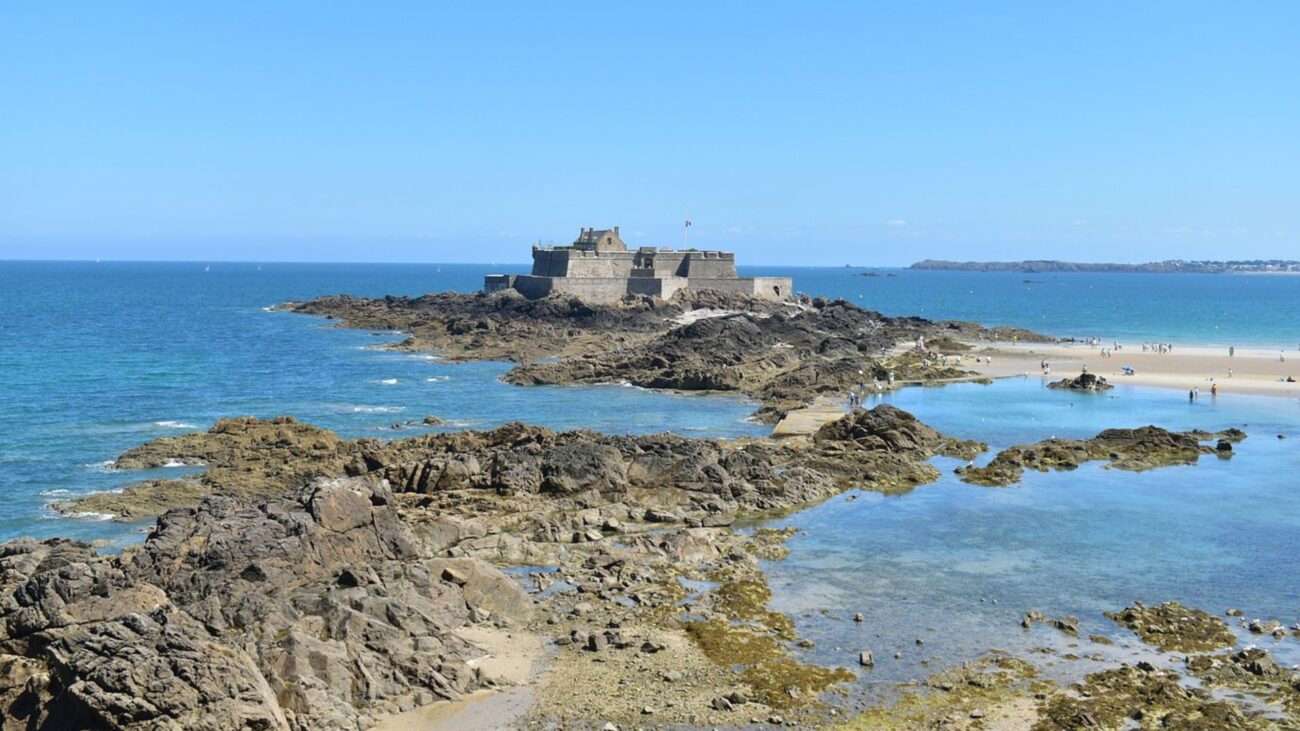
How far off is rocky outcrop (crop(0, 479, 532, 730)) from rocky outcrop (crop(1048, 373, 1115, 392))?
126ft

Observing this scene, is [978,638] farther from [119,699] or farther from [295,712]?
[119,699]

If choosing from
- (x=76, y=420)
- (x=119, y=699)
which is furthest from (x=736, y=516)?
(x=76, y=420)

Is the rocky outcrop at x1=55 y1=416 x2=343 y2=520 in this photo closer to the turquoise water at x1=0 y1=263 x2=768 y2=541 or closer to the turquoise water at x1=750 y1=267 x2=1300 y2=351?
the turquoise water at x1=0 y1=263 x2=768 y2=541

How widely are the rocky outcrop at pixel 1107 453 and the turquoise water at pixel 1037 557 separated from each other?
67 centimetres

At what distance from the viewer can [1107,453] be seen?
35438 mm

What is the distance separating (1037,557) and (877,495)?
21.6 ft

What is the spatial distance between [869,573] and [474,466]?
11.2 meters

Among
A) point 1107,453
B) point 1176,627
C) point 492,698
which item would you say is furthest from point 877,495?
point 492,698

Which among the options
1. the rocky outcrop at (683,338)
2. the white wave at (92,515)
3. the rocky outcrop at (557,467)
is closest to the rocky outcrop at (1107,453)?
the rocky outcrop at (557,467)

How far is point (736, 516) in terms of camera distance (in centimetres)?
2747

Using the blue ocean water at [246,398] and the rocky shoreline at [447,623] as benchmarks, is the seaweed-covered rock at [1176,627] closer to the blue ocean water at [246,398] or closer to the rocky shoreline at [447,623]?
the rocky shoreline at [447,623]

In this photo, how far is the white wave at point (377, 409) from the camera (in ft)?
139

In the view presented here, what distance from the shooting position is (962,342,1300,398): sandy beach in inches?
2093

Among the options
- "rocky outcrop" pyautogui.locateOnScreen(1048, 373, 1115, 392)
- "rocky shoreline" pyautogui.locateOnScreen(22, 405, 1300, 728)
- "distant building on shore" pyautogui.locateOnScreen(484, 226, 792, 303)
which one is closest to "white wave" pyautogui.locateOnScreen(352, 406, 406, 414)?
"rocky shoreline" pyautogui.locateOnScreen(22, 405, 1300, 728)
